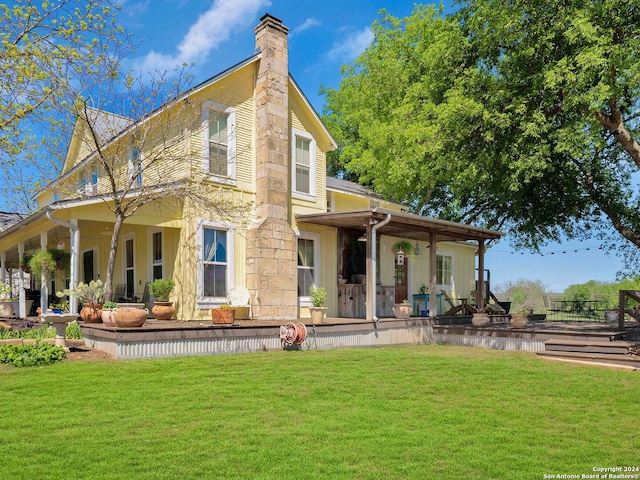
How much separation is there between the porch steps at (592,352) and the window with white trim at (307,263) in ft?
20.8

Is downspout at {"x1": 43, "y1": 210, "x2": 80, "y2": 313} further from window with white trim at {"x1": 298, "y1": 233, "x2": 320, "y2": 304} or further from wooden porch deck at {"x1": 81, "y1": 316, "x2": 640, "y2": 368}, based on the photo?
window with white trim at {"x1": 298, "y1": 233, "x2": 320, "y2": 304}

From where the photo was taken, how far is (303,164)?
15.3 m

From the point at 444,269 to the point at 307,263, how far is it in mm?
8285

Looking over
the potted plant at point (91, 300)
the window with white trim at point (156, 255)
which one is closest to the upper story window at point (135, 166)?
the window with white trim at point (156, 255)

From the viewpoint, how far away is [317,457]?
453 centimetres

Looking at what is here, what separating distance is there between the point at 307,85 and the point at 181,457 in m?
31.4

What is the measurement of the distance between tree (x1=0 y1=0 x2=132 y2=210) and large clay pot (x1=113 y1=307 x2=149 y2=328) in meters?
3.68

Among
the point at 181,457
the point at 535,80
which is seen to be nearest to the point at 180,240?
the point at 181,457

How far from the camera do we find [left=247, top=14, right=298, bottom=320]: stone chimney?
13.0 metres

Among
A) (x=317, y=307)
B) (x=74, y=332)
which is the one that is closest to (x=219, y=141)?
(x=317, y=307)

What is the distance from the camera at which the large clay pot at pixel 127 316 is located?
9406 millimetres

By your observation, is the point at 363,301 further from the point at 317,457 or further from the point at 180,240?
the point at 317,457

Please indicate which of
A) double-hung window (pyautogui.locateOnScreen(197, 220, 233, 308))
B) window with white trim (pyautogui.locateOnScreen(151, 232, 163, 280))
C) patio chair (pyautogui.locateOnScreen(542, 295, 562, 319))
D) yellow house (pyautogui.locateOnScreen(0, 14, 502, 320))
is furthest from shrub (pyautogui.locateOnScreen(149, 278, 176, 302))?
patio chair (pyautogui.locateOnScreen(542, 295, 562, 319))

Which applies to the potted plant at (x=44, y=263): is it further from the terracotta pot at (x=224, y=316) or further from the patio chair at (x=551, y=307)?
the patio chair at (x=551, y=307)
